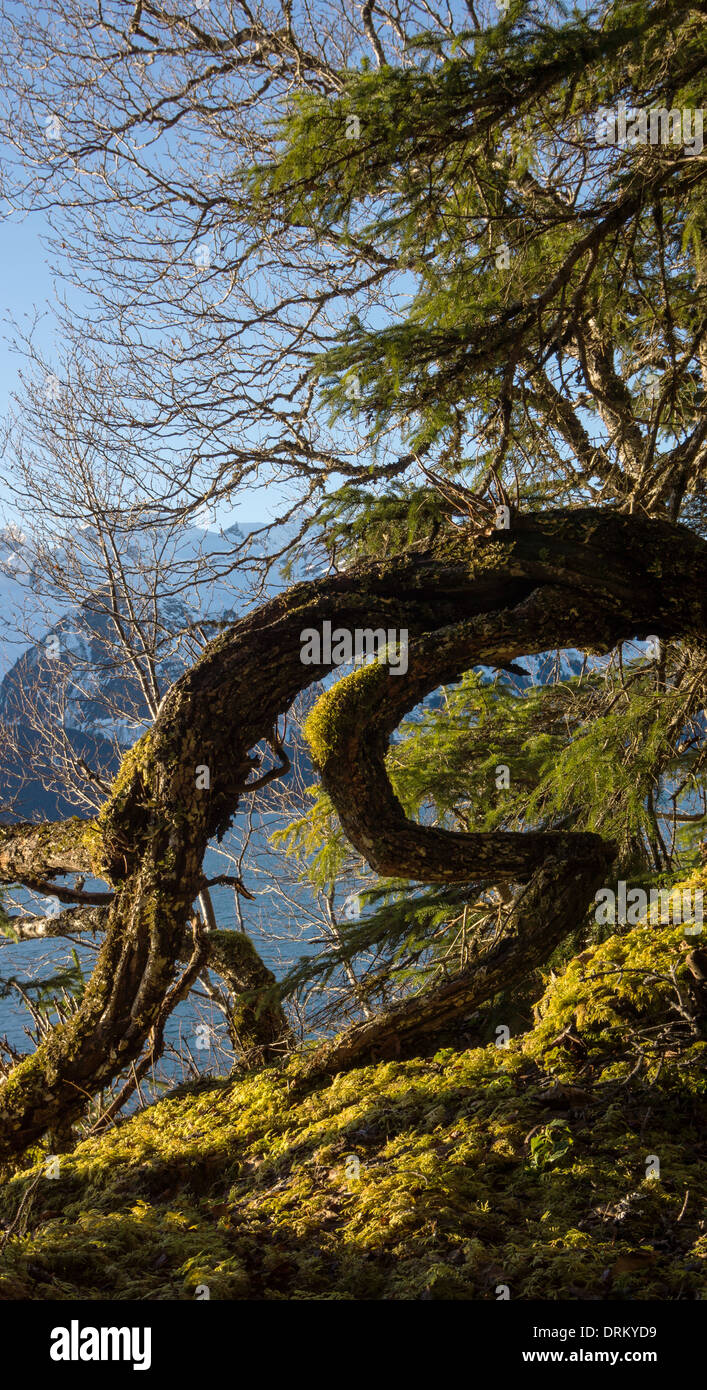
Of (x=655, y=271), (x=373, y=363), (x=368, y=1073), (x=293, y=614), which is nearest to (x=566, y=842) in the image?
(x=368, y=1073)

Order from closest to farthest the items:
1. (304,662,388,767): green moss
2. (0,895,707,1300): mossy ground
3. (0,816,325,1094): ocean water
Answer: (0,895,707,1300): mossy ground → (304,662,388,767): green moss → (0,816,325,1094): ocean water

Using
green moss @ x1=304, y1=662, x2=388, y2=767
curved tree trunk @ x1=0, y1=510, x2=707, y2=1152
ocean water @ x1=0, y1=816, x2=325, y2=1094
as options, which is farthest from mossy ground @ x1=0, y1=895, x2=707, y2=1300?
ocean water @ x1=0, y1=816, x2=325, y2=1094

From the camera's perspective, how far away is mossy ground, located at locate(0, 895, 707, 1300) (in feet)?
6.82

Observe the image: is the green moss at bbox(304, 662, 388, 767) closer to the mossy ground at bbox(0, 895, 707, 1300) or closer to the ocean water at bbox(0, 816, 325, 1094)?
the mossy ground at bbox(0, 895, 707, 1300)

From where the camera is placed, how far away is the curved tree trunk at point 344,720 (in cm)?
373

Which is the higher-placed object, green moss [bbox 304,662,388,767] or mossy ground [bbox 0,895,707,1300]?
green moss [bbox 304,662,388,767]

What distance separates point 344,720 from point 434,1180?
1822mm

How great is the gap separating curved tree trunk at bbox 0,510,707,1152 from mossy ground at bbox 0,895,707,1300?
1.66ft

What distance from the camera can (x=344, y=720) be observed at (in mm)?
3705

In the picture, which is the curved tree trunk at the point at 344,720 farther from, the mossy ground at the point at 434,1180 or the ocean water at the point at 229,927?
the ocean water at the point at 229,927

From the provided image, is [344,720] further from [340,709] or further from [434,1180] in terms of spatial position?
[434,1180]

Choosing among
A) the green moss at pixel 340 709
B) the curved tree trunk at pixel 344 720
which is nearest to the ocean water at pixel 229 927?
the curved tree trunk at pixel 344 720

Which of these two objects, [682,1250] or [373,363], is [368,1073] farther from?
[373,363]

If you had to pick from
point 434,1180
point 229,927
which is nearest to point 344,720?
point 434,1180
